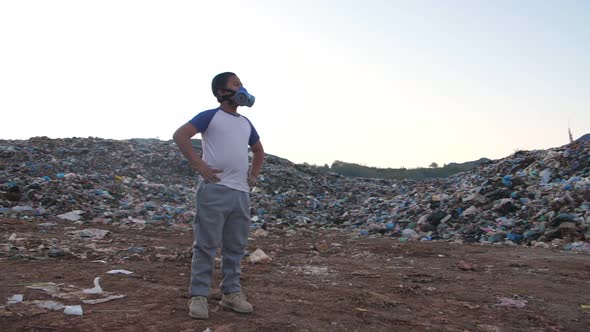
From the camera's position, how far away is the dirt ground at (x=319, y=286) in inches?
97.0

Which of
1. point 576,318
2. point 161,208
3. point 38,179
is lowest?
point 576,318

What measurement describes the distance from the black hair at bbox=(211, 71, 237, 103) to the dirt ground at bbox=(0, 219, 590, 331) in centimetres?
125

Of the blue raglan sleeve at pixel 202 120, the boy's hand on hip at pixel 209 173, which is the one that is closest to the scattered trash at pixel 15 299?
the boy's hand on hip at pixel 209 173

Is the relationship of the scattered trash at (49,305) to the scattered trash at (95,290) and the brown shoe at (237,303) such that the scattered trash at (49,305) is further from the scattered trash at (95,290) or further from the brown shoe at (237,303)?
the brown shoe at (237,303)

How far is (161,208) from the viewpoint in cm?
825

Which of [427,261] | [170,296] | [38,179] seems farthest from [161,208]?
[170,296]

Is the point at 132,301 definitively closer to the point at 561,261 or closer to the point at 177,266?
the point at 177,266

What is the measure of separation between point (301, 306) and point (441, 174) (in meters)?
19.2

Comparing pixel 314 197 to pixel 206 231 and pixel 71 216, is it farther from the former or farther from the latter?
pixel 206 231

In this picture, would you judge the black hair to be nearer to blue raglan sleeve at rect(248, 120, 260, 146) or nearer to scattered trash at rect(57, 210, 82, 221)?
blue raglan sleeve at rect(248, 120, 260, 146)

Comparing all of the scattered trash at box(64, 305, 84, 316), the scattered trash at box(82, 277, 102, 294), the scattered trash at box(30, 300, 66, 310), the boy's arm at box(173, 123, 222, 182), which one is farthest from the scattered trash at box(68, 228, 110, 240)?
the boy's arm at box(173, 123, 222, 182)

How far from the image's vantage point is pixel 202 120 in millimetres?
2619

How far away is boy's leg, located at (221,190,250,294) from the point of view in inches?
105

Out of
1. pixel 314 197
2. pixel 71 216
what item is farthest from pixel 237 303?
pixel 314 197
